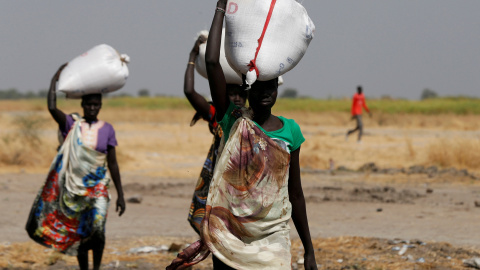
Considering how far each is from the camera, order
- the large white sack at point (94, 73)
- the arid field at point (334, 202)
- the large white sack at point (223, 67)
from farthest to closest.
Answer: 1. the arid field at point (334, 202)
2. the large white sack at point (94, 73)
3. the large white sack at point (223, 67)

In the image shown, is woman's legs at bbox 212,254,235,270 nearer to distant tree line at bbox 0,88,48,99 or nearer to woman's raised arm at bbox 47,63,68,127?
woman's raised arm at bbox 47,63,68,127

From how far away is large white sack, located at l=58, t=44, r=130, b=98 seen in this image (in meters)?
5.71

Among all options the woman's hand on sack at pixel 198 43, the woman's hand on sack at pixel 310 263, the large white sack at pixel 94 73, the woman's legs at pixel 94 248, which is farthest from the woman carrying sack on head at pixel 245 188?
the large white sack at pixel 94 73

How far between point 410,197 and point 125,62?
581 cm

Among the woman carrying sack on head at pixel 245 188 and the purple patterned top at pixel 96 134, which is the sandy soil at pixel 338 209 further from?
the woman carrying sack on head at pixel 245 188

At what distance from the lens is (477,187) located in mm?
11445

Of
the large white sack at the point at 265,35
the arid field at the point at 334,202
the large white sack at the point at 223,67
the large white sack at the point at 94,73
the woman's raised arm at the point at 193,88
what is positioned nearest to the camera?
the large white sack at the point at 265,35

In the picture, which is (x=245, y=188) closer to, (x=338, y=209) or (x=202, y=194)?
(x=202, y=194)

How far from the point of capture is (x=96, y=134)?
18.6ft

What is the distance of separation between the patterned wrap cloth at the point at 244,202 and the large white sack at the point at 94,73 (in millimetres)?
2734

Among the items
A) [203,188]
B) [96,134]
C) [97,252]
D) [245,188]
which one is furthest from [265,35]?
[97,252]

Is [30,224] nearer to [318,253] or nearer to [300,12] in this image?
[318,253]

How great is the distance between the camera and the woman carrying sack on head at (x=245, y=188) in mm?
3232

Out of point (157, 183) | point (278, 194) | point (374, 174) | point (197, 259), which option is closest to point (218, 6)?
point (278, 194)
